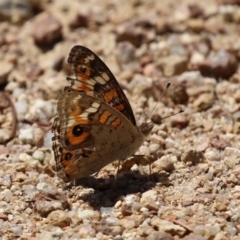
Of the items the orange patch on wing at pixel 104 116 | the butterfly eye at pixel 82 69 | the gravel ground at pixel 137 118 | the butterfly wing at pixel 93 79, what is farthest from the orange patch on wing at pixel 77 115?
the gravel ground at pixel 137 118

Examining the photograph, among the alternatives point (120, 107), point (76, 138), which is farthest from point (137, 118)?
point (76, 138)

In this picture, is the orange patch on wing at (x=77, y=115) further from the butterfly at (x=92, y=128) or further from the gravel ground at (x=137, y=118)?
the gravel ground at (x=137, y=118)

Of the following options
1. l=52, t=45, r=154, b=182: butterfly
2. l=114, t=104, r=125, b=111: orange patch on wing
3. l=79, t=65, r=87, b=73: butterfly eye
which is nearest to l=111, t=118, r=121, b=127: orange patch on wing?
l=52, t=45, r=154, b=182: butterfly

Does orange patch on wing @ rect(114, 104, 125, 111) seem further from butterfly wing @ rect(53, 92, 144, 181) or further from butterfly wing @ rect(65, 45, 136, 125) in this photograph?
butterfly wing @ rect(53, 92, 144, 181)

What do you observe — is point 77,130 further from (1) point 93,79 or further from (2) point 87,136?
(1) point 93,79

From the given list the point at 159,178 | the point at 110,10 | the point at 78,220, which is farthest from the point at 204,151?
the point at 110,10

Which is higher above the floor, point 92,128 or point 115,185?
point 92,128
